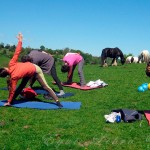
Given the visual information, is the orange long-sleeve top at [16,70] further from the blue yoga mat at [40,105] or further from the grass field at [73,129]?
the grass field at [73,129]

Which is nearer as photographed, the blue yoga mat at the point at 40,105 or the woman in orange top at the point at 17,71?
the woman in orange top at the point at 17,71

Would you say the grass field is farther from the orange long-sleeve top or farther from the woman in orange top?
the orange long-sleeve top

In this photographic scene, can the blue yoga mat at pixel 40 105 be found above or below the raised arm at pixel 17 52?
below

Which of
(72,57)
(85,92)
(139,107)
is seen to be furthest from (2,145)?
(72,57)

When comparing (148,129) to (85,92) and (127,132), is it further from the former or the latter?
(85,92)

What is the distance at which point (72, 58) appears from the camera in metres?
17.0

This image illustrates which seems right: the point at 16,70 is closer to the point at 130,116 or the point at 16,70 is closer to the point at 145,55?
the point at 130,116

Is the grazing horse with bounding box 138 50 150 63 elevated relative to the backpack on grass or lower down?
elevated

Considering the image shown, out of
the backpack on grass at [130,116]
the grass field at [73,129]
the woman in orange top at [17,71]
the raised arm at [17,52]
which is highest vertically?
the raised arm at [17,52]

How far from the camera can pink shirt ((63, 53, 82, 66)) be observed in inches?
658

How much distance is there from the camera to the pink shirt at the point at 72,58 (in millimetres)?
16703

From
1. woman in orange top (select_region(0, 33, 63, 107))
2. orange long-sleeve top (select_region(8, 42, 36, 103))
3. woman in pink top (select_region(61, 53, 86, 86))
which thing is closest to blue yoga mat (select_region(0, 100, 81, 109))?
woman in orange top (select_region(0, 33, 63, 107))

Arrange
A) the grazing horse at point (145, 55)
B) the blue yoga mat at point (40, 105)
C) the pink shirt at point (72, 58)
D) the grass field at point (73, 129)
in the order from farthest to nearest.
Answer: the grazing horse at point (145, 55), the pink shirt at point (72, 58), the blue yoga mat at point (40, 105), the grass field at point (73, 129)

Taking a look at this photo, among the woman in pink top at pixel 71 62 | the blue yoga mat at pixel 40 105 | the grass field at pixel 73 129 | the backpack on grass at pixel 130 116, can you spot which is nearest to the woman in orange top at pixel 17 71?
the blue yoga mat at pixel 40 105
